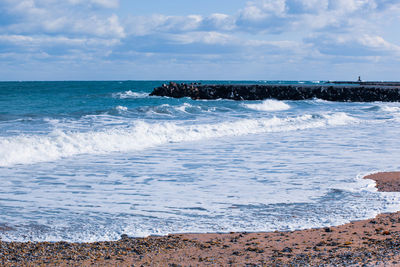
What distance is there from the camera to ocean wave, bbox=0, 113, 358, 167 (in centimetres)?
1087

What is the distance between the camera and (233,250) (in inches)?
184

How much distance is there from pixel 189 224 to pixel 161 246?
81 cm

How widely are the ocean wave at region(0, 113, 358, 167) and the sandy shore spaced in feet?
20.2

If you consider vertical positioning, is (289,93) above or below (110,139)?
above

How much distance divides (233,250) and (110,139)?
9.12 metres

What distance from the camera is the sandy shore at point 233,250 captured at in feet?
14.1

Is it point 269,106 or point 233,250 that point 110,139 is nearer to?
point 233,250

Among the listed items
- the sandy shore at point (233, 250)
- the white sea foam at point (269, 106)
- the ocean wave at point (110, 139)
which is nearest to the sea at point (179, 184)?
the ocean wave at point (110, 139)

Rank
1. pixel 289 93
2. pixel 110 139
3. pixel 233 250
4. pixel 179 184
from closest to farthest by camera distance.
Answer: pixel 233 250 → pixel 179 184 → pixel 110 139 → pixel 289 93

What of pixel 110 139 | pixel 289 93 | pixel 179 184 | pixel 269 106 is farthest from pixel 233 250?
pixel 289 93

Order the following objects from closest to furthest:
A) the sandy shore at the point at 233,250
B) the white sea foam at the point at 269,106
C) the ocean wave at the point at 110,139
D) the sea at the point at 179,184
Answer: the sandy shore at the point at 233,250 < the sea at the point at 179,184 < the ocean wave at the point at 110,139 < the white sea foam at the point at 269,106

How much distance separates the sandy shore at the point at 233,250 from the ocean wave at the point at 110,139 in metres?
6.17

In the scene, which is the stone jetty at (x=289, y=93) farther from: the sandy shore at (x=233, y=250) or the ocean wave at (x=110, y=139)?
the sandy shore at (x=233, y=250)

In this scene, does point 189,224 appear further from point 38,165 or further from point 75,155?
point 75,155
